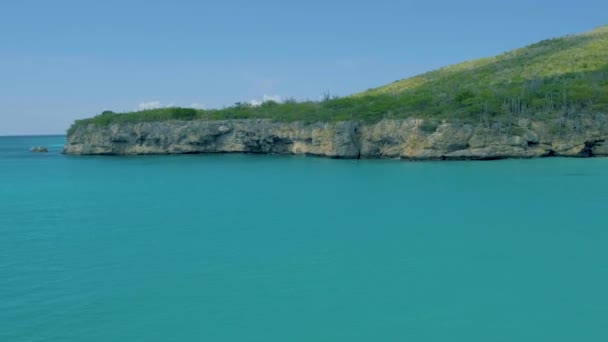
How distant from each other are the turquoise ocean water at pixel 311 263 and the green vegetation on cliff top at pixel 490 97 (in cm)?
1823

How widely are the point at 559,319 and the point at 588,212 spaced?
12360mm

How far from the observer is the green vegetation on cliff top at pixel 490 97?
47.1 metres

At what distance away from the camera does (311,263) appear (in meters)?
15.3

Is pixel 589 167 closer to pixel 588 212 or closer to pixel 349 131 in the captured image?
pixel 588 212

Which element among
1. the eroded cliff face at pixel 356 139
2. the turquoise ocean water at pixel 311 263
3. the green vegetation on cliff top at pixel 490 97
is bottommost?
the turquoise ocean water at pixel 311 263

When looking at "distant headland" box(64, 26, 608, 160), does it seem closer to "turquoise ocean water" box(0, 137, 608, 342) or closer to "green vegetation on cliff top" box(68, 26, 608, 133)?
"green vegetation on cliff top" box(68, 26, 608, 133)

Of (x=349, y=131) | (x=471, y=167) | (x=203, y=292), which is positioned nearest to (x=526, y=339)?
(x=203, y=292)

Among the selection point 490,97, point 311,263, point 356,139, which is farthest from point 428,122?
point 311,263

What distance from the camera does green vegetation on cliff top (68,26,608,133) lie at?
47062mm

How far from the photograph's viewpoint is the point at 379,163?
45219 millimetres

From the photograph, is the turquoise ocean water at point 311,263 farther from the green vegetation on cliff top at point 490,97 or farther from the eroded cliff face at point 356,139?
the green vegetation on cliff top at point 490,97

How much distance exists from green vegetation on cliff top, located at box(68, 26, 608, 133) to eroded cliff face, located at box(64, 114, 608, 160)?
3.93 feet

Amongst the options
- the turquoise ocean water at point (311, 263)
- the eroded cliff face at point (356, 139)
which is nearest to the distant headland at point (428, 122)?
the eroded cliff face at point (356, 139)

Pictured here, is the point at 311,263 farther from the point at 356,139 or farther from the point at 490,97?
the point at 490,97
